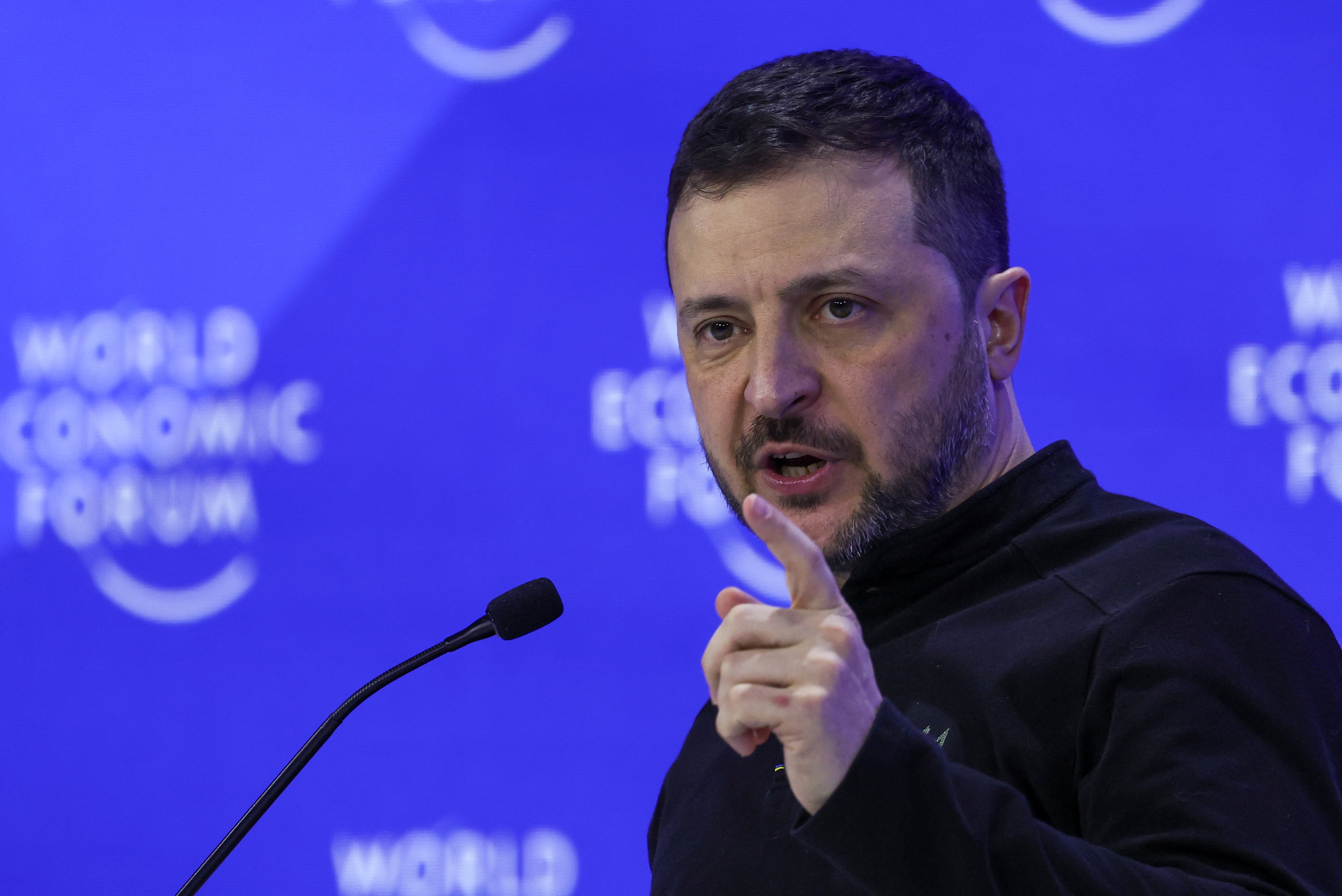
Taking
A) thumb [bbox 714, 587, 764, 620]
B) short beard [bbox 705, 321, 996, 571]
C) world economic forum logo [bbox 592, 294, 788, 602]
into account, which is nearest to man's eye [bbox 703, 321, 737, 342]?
short beard [bbox 705, 321, 996, 571]

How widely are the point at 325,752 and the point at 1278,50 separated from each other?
2.00 metres

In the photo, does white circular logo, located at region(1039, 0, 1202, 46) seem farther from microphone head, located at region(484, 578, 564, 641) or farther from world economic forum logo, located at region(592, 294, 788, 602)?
microphone head, located at region(484, 578, 564, 641)

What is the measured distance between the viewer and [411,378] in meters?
2.12

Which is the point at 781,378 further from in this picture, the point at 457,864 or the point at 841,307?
the point at 457,864

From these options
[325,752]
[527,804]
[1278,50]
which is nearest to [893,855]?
[527,804]

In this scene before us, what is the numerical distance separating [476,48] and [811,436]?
1.35 meters

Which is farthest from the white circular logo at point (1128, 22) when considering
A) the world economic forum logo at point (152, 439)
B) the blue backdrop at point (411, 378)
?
the world economic forum logo at point (152, 439)

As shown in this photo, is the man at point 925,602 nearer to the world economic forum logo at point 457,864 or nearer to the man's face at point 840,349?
the man's face at point 840,349

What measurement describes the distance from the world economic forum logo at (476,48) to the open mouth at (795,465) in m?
1.25

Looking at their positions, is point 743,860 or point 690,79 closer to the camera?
point 743,860

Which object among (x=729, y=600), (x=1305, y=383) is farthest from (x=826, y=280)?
(x=1305, y=383)

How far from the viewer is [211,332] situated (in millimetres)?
2148

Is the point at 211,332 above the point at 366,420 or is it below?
above

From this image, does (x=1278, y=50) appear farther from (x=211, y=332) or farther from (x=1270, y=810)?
(x=211, y=332)
